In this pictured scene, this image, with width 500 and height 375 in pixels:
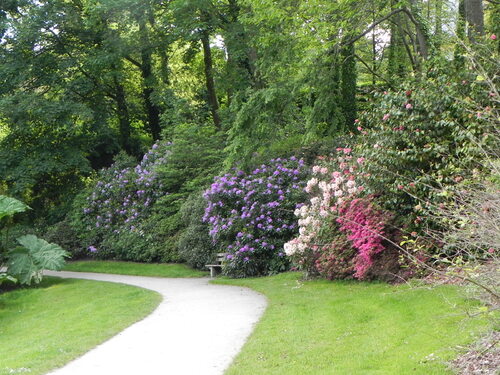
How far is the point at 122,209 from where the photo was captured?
1997cm

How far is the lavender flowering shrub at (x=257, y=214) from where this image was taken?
13859 millimetres

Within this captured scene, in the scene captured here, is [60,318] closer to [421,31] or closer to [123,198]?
[123,198]

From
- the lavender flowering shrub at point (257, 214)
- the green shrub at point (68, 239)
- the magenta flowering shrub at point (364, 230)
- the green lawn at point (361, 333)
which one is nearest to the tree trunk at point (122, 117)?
the green shrub at point (68, 239)

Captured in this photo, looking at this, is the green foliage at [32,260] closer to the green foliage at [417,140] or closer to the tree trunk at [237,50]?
the tree trunk at [237,50]

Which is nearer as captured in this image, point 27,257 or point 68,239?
point 27,257

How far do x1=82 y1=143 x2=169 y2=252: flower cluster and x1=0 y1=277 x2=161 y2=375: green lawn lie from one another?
4.00 meters

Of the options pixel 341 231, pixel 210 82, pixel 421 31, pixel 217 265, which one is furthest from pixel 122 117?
pixel 341 231

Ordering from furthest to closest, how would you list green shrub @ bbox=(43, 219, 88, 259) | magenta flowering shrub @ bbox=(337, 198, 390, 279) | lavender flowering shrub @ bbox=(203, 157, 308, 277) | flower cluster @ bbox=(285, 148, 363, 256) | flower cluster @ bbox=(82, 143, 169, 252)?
1. green shrub @ bbox=(43, 219, 88, 259)
2. flower cluster @ bbox=(82, 143, 169, 252)
3. lavender flowering shrub @ bbox=(203, 157, 308, 277)
4. flower cluster @ bbox=(285, 148, 363, 256)
5. magenta flowering shrub @ bbox=(337, 198, 390, 279)

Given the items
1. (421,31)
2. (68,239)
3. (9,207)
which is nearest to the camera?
(421,31)

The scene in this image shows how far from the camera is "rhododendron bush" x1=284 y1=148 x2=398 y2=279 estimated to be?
9.82 m

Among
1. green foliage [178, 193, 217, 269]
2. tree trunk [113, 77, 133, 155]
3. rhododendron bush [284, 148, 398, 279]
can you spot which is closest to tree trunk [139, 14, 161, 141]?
tree trunk [113, 77, 133, 155]

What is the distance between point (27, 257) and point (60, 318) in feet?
17.9

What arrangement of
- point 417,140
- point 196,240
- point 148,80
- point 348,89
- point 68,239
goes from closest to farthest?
point 417,140
point 196,240
point 348,89
point 68,239
point 148,80

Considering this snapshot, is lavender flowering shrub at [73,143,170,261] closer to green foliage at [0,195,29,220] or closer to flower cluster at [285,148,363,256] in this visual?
green foliage at [0,195,29,220]
